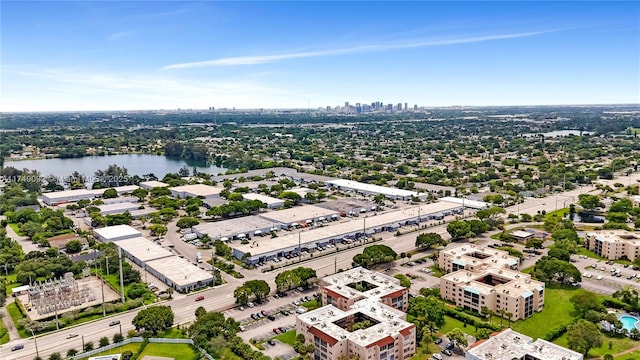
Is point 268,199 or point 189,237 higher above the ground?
point 268,199

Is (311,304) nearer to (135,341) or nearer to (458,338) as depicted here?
(458,338)

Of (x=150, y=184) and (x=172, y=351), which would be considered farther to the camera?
(x=150, y=184)

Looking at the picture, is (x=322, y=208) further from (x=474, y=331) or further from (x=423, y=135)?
(x=423, y=135)

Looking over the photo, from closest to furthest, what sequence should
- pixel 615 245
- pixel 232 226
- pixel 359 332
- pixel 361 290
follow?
1. pixel 359 332
2. pixel 361 290
3. pixel 615 245
4. pixel 232 226

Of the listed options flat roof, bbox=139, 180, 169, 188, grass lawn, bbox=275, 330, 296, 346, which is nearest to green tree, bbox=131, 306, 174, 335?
grass lawn, bbox=275, 330, 296, 346

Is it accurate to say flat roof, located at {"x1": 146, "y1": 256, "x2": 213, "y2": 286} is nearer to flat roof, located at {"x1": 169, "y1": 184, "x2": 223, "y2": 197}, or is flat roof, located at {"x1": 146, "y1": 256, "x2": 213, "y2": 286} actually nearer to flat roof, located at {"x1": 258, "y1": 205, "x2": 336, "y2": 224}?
flat roof, located at {"x1": 258, "y1": 205, "x2": 336, "y2": 224}

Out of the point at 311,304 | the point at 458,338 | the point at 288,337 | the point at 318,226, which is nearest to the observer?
the point at 458,338

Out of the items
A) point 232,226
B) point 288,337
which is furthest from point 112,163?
point 288,337

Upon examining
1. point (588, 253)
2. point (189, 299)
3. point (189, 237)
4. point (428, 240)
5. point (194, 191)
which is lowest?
point (588, 253)
